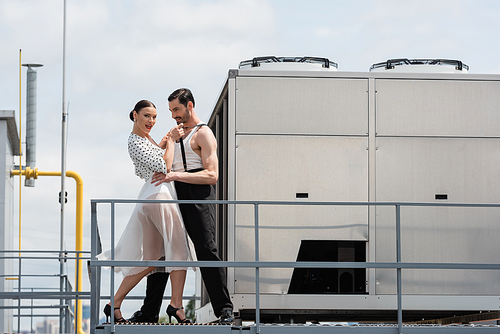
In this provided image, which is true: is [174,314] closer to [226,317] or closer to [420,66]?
[226,317]

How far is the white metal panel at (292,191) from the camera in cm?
740

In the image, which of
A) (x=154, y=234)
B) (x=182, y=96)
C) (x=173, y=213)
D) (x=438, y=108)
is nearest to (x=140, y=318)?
(x=154, y=234)

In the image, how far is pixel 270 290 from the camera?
7.38 m

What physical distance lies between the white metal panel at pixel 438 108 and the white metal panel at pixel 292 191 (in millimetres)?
488

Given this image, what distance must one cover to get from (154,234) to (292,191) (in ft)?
5.26

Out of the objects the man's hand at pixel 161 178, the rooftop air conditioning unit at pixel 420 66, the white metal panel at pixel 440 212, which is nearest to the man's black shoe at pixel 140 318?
the man's hand at pixel 161 178

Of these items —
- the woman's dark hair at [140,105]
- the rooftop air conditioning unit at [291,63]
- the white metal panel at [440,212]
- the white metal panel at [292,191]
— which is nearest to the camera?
the woman's dark hair at [140,105]

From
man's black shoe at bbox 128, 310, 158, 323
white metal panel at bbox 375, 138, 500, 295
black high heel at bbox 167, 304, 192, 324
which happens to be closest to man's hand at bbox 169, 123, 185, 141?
black high heel at bbox 167, 304, 192, 324

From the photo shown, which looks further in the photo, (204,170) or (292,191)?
(292,191)

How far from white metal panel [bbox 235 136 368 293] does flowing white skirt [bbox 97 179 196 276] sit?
0.79 metres

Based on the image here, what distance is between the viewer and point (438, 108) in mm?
7926

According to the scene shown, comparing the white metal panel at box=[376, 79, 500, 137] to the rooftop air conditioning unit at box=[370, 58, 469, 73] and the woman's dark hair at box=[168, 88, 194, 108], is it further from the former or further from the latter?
the woman's dark hair at box=[168, 88, 194, 108]

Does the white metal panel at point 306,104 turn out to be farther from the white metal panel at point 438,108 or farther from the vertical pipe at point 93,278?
the vertical pipe at point 93,278

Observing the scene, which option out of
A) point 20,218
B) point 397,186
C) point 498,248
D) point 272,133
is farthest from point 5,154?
point 498,248
